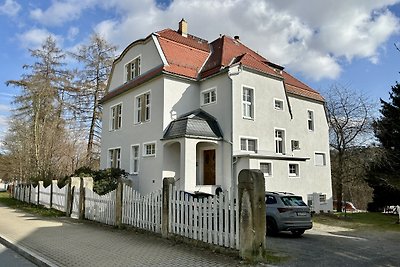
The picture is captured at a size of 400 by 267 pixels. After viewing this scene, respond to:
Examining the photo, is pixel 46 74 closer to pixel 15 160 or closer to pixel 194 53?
pixel 15 160

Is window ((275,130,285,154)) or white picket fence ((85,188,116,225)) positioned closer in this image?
white picket fence ((85,188,116,225))

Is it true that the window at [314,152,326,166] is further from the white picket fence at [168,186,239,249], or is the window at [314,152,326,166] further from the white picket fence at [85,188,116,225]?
the white picket fence at [168,186,239,249]

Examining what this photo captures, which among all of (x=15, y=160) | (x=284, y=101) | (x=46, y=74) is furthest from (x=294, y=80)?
(x=15, y=160)

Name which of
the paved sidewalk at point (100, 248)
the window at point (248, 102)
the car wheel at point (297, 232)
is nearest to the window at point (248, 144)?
the window at point (248, 102)

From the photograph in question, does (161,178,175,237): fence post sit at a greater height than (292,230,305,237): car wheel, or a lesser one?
greater

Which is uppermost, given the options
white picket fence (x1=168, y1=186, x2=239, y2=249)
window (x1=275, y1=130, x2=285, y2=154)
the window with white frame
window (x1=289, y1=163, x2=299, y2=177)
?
window (x1=275, y1=130, x2=285, y2=154)

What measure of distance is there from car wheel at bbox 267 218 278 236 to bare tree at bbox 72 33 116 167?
26.8 meters

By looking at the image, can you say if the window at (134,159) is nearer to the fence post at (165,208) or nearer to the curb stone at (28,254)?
the curb stone at (28,254)

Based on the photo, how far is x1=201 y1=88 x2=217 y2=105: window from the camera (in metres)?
20.1

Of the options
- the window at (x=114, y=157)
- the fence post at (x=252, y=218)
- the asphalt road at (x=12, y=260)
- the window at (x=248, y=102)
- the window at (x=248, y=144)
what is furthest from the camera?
the window at (x=114, y=157)

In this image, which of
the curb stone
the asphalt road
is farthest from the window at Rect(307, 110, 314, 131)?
the asphalt road

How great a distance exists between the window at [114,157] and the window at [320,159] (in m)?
14.6

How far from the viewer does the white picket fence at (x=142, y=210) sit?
400 inches

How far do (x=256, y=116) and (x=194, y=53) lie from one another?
643 centimetres
